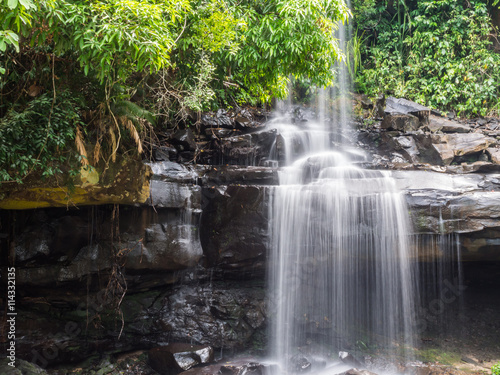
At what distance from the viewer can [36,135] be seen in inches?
187

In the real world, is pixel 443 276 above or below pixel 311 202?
below

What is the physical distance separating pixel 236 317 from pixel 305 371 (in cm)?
169

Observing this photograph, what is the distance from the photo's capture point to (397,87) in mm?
13320

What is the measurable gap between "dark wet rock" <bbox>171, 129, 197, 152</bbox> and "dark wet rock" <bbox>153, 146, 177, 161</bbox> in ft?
0.57

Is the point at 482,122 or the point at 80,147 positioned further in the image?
the point at 482,122

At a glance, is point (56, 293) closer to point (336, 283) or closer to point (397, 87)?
point (336, 283)

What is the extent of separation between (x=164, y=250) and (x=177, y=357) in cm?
184

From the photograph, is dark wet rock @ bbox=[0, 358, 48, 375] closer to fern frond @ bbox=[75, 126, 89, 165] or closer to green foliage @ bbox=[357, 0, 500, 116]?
fern frond @ bbox=[75, 126, 89, 165]

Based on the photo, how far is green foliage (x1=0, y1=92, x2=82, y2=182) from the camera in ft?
15.0

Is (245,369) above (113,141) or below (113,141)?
below

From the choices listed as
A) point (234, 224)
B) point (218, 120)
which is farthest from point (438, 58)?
point (234, 224)

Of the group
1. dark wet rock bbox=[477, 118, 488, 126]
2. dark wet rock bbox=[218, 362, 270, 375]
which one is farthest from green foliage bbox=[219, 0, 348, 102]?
dark wet rock bbox=[477, 118, 488, 126]

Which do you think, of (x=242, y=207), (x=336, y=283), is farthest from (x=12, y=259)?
(x=336, y=283)

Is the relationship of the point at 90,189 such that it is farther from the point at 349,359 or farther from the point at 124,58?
the point at 349,359
